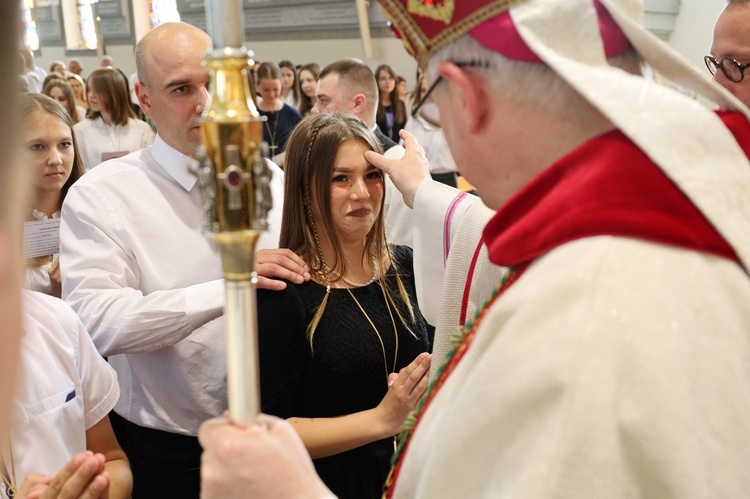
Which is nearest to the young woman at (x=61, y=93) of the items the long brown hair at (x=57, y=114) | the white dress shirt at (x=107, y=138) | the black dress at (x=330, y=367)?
the white dress shirt at (x=107, y=138)

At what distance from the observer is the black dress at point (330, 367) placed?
215 cm

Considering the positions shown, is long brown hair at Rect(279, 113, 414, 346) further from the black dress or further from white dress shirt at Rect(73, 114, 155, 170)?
white dress shirt at Rect(73, 114, 155, 170)

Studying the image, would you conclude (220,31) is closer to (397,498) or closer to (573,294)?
(573,294)

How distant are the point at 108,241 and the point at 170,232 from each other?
0.70 ft

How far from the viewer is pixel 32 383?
1891mm

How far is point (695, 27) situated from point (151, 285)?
7.68 metres

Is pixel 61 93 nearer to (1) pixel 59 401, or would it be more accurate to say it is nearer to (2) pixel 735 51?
(1) pixel 59 401

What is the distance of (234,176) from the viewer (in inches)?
32.5

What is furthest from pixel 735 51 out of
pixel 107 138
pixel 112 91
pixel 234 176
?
pixel 107 138

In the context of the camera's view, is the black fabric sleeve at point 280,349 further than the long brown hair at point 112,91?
No

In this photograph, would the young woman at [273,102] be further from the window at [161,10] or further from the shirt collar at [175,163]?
the window at [161,10]

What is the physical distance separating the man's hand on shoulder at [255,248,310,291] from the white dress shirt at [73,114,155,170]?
4673mm

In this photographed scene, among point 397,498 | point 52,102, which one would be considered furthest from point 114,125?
point 397,498

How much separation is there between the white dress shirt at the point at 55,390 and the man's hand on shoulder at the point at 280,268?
483 millimetres
